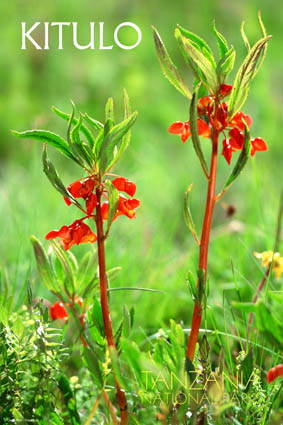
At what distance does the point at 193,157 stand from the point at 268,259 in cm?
144

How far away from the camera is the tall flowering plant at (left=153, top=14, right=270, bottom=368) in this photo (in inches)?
26.3

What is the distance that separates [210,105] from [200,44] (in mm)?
74

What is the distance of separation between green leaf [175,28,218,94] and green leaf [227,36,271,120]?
29mm

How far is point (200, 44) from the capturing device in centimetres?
73

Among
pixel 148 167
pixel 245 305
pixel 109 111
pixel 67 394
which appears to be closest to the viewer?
pixel 245 305

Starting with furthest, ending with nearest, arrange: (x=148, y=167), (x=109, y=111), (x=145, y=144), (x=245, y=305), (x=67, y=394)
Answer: (x=145, y=144), (x=148, y=167), (x=67, y=394), (x=109, y=111), (x=245, y=305)

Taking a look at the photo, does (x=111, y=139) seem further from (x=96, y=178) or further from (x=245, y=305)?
(x=245, y=305)

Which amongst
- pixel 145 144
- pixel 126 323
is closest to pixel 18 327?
pixel 126 323

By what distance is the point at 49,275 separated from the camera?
0.74 m

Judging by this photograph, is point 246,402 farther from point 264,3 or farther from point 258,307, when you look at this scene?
point 264,3

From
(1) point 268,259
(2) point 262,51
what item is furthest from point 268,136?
(2) point 262,51

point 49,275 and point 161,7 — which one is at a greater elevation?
point 161,7

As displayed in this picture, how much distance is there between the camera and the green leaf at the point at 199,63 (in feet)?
2.18

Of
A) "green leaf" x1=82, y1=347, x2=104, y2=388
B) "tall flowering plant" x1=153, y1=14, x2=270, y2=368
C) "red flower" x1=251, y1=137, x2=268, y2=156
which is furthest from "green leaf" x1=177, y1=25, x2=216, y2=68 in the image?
"green leaf" x1=82, y1=347, x2=104, y2=388
